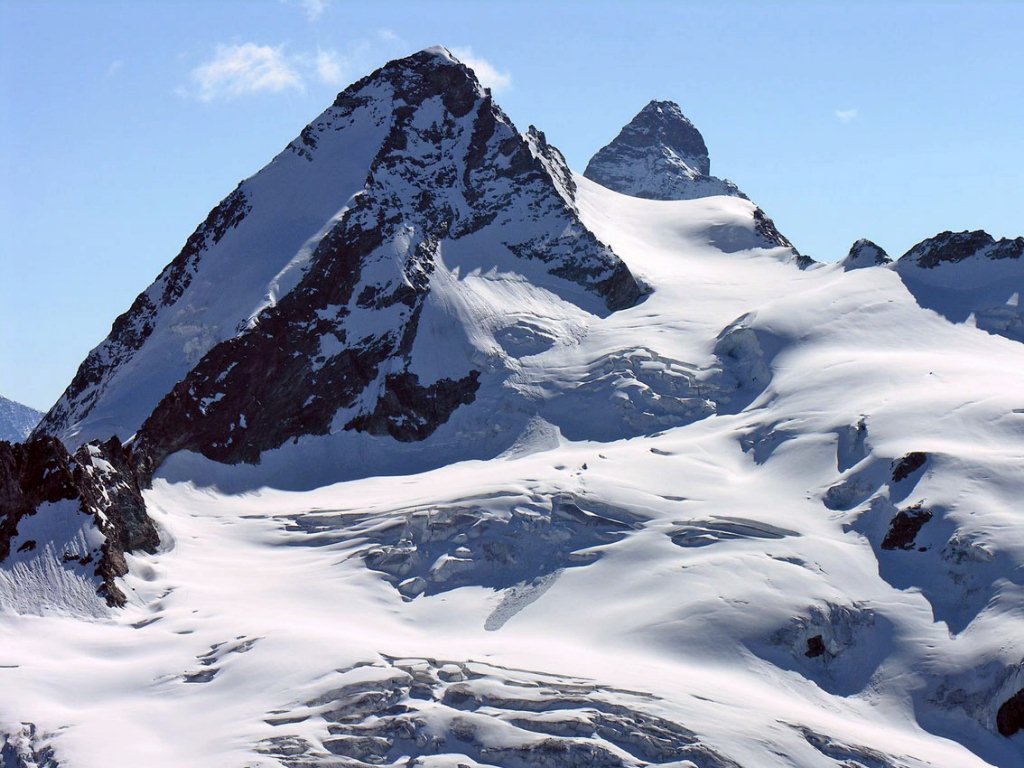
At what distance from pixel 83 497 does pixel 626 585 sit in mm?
34130

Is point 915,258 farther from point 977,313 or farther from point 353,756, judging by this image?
point 353,756

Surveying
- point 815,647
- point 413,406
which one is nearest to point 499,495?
point 413,406

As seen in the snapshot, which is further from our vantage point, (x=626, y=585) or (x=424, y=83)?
(x=424, y=83)

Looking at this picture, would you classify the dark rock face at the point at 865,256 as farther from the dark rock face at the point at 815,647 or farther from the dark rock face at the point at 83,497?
the dark rock face at the point at 83,497

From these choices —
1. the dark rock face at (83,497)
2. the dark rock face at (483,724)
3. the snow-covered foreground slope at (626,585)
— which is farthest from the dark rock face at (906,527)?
the dark rock face at (83,497)

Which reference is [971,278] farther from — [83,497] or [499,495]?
[83,497]

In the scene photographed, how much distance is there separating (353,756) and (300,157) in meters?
84.5

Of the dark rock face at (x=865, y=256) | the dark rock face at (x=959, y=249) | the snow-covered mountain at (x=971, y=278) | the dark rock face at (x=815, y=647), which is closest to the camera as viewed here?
the dark rock face at (x=815, y=647)

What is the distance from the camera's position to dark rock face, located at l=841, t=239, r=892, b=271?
15288 centimetres

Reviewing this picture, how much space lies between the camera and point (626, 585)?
334ft

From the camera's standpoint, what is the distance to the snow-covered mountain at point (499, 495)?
85.2m

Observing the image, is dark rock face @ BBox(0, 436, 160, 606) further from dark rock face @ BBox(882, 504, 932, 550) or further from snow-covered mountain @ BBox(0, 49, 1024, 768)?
dark rock face @ BBox(882, 504, 932, 550)

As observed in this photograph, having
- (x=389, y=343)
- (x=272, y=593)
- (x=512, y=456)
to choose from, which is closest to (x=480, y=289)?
(x=389, y=343)

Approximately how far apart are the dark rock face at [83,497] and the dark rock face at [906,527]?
47.8m
